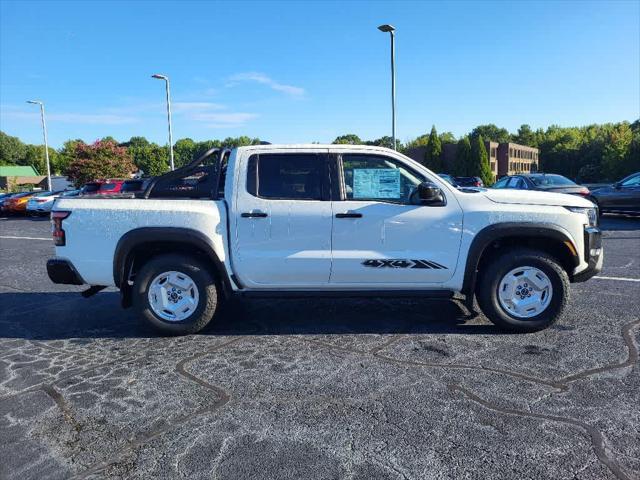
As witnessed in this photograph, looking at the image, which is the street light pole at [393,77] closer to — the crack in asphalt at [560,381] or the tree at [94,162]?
the crack in asphalt at [560,381]

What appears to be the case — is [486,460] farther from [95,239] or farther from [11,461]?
[95,239]

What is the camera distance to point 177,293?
496 cm

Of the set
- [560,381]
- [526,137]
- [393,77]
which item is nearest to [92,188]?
[393,77]

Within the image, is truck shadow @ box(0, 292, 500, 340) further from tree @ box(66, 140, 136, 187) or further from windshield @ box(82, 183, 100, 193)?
tree @ box(66, 140, 136, 187)

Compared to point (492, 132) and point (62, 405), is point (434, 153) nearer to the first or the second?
point (62, 405)

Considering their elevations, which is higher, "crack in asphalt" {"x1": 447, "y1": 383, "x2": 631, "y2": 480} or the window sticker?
the window sticker

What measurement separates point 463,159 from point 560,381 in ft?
194

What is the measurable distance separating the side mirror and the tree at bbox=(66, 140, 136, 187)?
42.7 m

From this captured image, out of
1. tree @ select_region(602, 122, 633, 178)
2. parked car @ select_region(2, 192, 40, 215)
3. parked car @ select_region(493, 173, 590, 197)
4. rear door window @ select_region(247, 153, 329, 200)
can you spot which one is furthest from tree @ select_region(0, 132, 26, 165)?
rear door window @ select_region(247, 153, 329, 200)

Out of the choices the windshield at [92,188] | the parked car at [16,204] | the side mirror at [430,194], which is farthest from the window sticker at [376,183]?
the parked car at [16,204]

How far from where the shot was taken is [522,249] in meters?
4.86

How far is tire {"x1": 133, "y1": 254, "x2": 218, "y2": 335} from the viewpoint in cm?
486

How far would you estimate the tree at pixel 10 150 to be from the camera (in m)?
117

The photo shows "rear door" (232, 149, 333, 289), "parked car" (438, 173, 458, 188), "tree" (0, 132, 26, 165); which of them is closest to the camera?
"rear door" (232, 149, 333, 289)
